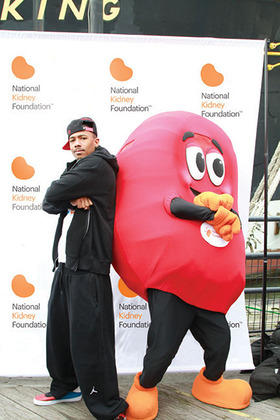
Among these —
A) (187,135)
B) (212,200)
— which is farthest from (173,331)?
(187,135)

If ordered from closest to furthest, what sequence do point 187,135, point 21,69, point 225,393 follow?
1. point 187,135
2. point 225,393
3. point 21,69

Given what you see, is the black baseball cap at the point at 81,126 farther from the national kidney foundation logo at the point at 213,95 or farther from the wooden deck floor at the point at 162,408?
the wooden deck floor at the point at 162,408

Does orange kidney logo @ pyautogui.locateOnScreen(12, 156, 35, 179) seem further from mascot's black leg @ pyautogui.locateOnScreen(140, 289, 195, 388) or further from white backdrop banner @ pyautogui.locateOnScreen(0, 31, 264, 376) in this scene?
mascot's black leg @ pyautogui.locateOnScreen(140, 289, 195, 388)

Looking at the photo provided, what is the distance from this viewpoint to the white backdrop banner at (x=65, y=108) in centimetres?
378

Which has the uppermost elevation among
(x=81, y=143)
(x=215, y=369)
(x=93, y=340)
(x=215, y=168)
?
(x=81, y=143)

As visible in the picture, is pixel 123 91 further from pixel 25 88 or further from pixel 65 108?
pixel 25 88

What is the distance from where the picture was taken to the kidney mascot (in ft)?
9.60

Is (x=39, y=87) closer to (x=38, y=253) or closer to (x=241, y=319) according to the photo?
(x=38, y=253)

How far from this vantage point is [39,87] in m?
3.79

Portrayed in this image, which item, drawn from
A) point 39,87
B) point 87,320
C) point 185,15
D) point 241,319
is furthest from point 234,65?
point 185,15

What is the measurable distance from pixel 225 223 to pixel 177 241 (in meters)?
0.32

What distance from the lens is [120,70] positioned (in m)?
3.82

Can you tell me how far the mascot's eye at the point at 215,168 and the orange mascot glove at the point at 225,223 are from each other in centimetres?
29

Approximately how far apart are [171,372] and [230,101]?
7.75 feet
